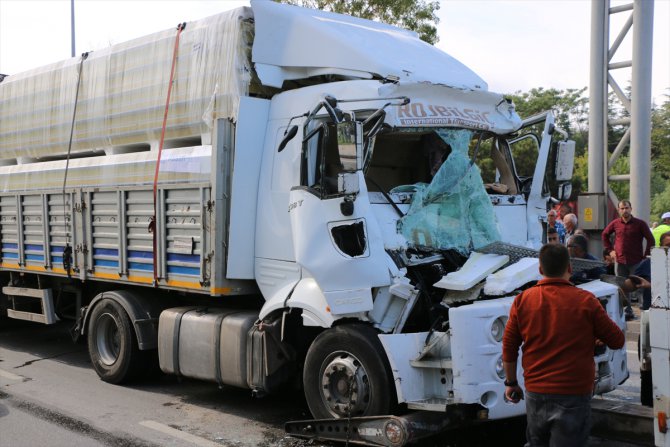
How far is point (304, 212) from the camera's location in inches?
221

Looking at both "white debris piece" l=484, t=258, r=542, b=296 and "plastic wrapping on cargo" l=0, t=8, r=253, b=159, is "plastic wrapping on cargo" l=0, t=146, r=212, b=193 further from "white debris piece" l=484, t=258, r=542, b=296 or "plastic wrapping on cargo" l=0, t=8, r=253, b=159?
"white debris piece" l=484, t=258, r=542, b=296

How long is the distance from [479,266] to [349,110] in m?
1.56

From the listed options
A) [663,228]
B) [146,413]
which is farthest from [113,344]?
[663,228]

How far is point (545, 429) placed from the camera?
3.78m

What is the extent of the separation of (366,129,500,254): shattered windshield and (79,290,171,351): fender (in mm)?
2989

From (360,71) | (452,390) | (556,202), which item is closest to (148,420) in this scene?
(452,390)

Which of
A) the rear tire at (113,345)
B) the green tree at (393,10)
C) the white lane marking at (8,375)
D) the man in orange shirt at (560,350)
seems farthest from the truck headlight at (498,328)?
the green tree at (393,10)

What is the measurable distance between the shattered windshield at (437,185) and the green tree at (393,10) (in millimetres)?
9277

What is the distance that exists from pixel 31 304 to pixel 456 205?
6.39 metres

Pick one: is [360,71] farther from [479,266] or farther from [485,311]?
[485,311]

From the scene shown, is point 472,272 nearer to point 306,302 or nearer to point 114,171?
point 306,302

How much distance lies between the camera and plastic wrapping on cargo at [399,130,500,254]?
5.90 meters

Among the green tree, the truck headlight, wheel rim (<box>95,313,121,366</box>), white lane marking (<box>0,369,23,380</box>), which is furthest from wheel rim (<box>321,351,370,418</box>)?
the green tree

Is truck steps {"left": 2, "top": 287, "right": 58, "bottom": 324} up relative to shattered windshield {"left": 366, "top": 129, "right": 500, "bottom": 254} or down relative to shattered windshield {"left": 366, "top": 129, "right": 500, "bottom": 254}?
down
